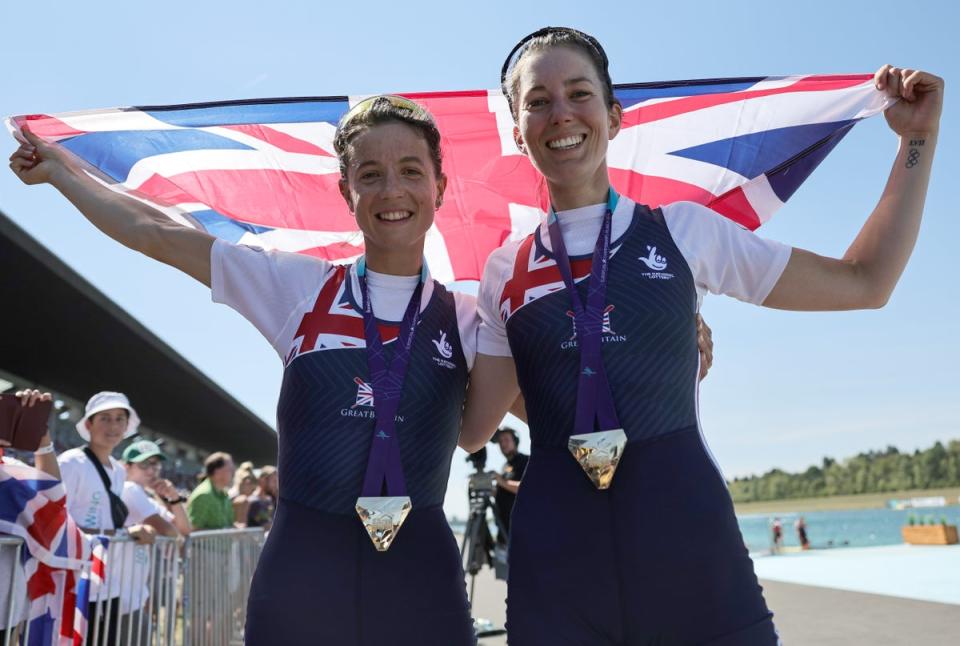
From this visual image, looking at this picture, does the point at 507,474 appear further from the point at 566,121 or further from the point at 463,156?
the point at 566,121

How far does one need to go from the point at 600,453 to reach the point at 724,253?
23.1 inches

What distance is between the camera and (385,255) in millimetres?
2213

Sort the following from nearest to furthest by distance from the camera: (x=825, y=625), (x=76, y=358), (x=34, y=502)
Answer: (x=34, y=502), (x=825, y=625), (x=76, y=358)

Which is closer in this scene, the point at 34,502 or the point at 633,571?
the point at 633,571

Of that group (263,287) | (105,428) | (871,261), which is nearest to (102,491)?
(105,428)

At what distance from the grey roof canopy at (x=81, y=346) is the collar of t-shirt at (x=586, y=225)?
920cm

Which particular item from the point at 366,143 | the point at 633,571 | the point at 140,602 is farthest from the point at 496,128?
the point at 140,602

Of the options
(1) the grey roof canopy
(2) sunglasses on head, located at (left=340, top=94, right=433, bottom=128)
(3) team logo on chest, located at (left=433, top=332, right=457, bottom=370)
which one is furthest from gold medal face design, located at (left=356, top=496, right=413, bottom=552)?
(1) the grey roof canopy

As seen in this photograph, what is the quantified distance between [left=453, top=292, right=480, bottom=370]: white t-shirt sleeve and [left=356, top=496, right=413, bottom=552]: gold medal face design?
451 mm

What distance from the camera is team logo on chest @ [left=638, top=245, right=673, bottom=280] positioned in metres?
1.86

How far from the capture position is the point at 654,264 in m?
1.88

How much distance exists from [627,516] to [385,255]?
3.10 ft

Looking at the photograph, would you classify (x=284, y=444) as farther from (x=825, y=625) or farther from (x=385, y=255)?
(x=825, y=625)

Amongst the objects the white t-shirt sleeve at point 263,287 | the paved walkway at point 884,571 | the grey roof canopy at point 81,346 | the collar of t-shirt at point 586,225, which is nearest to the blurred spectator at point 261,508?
the grey roof canopy at point 81,346
